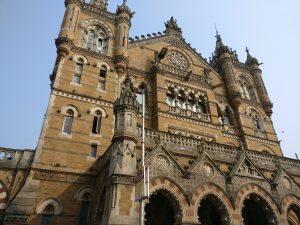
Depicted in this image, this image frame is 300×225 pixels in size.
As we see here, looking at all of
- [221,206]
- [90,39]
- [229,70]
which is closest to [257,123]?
[229,70]

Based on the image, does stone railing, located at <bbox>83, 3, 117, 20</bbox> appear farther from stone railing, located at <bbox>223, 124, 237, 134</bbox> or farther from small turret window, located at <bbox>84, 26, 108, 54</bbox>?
stone railing, located at <bbox>223, 124, 237, 134</bbox>

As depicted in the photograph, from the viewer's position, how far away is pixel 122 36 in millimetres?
25219

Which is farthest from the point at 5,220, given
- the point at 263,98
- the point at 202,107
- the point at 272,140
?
the point at 263,98

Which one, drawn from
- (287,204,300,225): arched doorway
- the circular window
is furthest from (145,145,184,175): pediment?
the circular window

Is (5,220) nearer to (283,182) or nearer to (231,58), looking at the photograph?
(283,182)

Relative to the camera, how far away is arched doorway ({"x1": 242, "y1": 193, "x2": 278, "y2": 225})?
49.1 feet

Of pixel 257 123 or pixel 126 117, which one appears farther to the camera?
pixel 257 123

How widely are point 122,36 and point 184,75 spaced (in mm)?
6943

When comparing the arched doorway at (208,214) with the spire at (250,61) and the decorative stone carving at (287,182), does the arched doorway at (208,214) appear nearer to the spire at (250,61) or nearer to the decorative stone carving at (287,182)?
the decorative stone carving at (287,182)

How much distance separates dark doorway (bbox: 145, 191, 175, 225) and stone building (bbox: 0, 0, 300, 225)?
56 mm

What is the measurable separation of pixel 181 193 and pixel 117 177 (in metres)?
3.32

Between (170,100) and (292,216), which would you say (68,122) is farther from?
(292,216)

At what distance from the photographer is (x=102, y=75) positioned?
22.9 meters

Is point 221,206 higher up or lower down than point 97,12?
lower down
